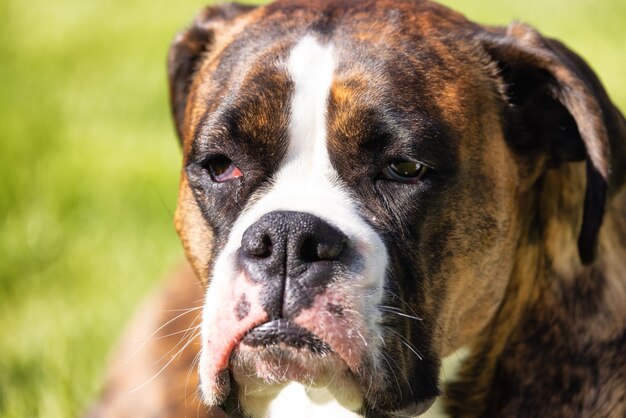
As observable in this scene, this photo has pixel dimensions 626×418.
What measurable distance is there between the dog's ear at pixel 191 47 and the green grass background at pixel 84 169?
1063mm

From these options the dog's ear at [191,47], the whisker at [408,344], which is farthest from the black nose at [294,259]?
the dog's ear at [191,47]

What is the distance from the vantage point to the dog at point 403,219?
9.44ft

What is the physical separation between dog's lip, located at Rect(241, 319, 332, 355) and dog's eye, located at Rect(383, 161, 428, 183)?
1.78 feet

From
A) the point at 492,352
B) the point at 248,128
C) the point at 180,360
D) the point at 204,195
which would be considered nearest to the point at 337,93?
the point at 248,128

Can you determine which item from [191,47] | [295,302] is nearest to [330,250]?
[295,302]

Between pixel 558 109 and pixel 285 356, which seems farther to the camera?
pixel 558 109

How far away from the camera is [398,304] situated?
295 cm

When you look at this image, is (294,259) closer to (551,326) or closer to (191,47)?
(551,326)

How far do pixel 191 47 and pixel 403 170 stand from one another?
118 centimetres

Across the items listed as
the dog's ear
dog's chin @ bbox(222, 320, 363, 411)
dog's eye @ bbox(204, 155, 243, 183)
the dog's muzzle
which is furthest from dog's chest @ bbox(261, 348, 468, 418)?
the dog's ear

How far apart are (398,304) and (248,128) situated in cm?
67

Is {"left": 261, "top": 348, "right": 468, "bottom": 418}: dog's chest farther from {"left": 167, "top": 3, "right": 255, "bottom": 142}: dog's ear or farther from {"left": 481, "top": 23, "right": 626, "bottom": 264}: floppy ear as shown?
{"left": 167, "top": 3, "right": 255, "bottom": 142}: dog's ear

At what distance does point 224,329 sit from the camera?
9.58 feet

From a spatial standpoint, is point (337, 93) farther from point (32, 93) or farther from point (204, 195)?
point (32, 93)
